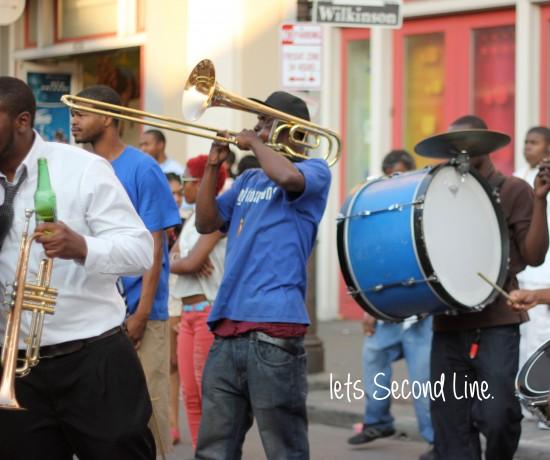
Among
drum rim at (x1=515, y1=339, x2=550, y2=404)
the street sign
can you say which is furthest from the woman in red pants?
drum rim at (x1=515, y1=339, x2=550, y2=404)

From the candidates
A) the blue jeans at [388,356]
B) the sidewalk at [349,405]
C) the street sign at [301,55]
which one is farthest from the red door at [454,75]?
the blue jeans at [388,356]

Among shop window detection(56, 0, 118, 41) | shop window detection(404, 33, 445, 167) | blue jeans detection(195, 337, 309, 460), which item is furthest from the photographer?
shop window detection(56, 0, 118, 41)

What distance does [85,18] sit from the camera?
1578 centimetres

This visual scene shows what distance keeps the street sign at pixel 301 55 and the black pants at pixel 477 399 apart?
13.0 ft

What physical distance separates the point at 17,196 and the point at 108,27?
36.5ft

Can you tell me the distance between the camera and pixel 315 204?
19.0 ft

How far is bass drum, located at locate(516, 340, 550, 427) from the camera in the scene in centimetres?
519

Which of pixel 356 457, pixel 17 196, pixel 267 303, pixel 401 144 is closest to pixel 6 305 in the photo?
pixel 17 196

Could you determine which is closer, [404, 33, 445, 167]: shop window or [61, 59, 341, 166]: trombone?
[61, 59, 341, 166]: trombone

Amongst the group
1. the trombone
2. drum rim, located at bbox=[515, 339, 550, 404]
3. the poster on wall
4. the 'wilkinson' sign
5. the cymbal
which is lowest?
drum rim, located at bbox=[515, 339, 550, 404]

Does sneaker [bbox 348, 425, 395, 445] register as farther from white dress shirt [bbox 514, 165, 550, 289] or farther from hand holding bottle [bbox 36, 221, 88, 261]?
hand holding bottle [bbox 36, 221, 88, 261]

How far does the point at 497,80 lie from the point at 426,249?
6.67m

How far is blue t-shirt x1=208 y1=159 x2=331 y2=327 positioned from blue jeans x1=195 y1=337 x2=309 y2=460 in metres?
0.14

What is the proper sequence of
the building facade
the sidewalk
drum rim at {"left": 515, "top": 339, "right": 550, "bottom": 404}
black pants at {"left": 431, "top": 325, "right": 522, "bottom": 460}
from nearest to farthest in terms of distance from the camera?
drum rim at {"left": 515, "top": 339, "right": 550, "bottom": 404} < black pants at {"left": 431, "top": 325, "right": 522, "bottom": 460} < the sidewalk < the building facade
